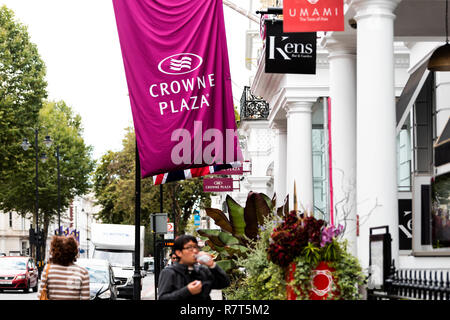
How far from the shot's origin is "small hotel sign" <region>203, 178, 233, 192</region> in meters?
33.1

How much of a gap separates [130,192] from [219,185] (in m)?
28.0

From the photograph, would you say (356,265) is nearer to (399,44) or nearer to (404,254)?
→ (404,254)

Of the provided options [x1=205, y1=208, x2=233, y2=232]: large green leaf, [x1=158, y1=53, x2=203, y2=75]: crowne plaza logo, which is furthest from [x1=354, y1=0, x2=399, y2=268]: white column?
[x1=205, y1=208, x2=233, y2=232]: large green leaf

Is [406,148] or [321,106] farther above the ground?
[321,106]

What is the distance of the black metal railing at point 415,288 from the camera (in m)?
8.03

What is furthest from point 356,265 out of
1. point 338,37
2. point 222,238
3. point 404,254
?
point 222,238

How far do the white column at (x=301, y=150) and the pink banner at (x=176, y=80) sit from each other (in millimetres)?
9193

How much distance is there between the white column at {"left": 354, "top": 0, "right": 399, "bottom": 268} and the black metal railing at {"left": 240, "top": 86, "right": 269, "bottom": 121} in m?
28.6

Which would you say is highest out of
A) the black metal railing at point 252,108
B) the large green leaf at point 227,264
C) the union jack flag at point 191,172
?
the black metal railing at point 252,108

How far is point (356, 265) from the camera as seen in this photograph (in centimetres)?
958

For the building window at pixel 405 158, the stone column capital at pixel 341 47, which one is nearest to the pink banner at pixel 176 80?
the stone column capital at pixel 341 47

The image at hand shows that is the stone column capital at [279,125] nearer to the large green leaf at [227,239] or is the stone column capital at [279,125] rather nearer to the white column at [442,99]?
the large green leaf at [227,239]

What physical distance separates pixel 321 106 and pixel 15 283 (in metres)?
20.2

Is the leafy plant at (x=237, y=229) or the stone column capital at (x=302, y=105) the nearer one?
the leafy plant at (x=237, y=229)
